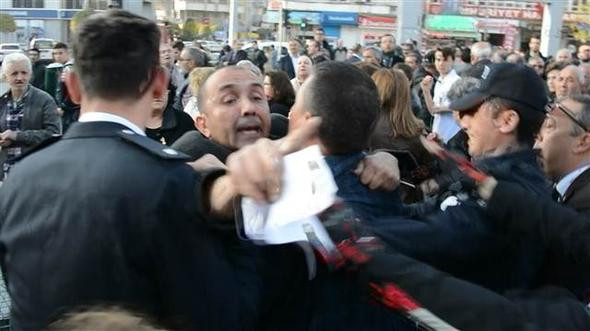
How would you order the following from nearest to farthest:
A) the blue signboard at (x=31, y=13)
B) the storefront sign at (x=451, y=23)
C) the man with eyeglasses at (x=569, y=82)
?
the man with eyeglasses at (x=569, y=82)
the blue signboard at (x=31, y=13)
the storefront sign at (x=451, y=23)

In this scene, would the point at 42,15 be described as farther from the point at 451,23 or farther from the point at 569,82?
the point at 569,82

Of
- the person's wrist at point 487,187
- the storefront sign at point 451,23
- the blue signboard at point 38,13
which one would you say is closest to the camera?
the person's wrist at point 487,187

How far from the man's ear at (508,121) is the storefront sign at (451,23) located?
59.3m

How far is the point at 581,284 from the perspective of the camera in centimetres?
201

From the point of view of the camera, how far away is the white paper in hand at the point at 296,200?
1371 millimetres

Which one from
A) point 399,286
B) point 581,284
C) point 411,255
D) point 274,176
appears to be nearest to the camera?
point 274,176

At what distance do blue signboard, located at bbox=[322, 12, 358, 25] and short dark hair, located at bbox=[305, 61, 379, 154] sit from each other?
6403 cm

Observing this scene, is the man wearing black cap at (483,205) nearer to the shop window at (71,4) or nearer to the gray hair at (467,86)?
the gray hair at (467,86)

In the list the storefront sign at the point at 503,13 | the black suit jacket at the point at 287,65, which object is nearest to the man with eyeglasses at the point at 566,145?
the black suit jacket at the point at 287,65

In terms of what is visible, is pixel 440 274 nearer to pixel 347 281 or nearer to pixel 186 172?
pixel 347 281

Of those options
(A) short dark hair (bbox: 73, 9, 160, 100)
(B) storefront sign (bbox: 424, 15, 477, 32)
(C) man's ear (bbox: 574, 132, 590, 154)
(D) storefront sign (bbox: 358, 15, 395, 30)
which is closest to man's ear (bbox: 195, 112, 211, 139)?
(A) short dark hair (bbox: 73, 9, 160, 100)

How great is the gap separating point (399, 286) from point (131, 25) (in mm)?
911

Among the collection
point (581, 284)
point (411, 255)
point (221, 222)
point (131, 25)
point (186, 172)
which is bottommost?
point (581, 284)

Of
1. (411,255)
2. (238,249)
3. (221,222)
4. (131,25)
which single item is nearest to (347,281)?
(411,255)
